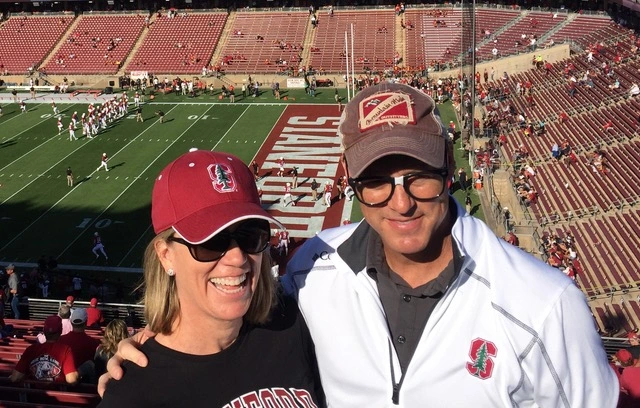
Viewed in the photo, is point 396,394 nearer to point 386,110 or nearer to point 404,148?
point 404,148

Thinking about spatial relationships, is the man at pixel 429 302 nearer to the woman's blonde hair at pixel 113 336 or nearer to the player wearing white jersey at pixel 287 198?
the woman's blonde hair at pixel 113 336

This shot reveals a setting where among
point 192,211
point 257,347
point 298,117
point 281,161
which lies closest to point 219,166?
point 192,211

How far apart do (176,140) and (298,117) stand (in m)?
6.56

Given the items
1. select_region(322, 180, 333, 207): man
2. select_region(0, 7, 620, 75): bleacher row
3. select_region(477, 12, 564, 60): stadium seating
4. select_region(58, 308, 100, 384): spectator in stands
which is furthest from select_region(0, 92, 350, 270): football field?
select_region(58, 308, 100, 384): spectator in stands

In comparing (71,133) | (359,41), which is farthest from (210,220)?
(359,41)

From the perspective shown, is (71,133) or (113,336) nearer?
(113,336)

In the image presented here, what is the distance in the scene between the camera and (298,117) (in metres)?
32.1

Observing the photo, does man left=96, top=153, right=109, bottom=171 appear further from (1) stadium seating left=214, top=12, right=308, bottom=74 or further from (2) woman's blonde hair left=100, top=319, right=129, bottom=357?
(2) woman's blonde hair left=100, top=319, right=129, bottom=357

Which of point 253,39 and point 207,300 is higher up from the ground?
point 207,300

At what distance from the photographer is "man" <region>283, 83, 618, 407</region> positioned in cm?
249

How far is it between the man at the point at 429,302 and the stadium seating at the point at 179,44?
39.5 metres

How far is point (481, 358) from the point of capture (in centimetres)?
261

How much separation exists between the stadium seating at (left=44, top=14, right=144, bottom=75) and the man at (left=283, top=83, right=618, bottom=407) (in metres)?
41.8

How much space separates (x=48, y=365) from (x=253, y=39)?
40.2 m
